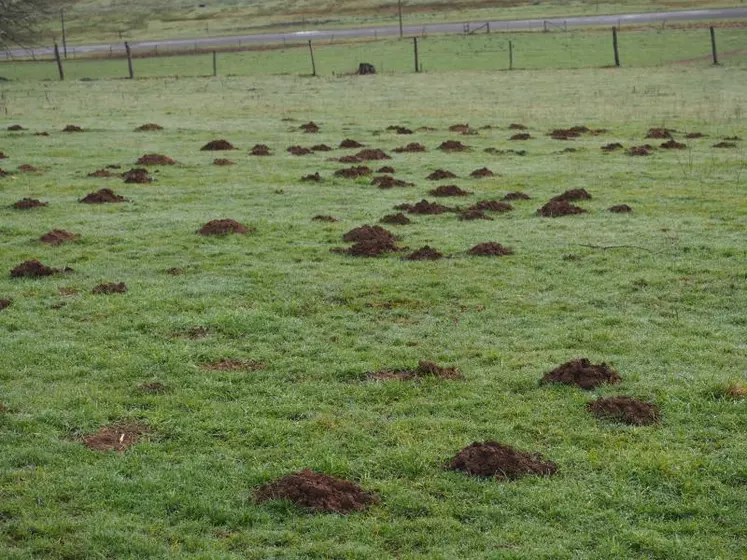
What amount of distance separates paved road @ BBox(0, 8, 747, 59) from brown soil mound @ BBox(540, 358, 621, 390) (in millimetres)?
82448

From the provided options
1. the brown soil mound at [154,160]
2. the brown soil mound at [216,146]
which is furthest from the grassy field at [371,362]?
the brown soil mound at [216,146]

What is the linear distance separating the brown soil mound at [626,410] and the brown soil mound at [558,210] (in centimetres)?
1101

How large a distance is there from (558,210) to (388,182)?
5514 millimetres

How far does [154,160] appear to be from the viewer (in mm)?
29094

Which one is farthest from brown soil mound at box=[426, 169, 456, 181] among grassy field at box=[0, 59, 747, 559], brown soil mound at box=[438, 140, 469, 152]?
brown soil mound at box=[438, 140, 469, 152]

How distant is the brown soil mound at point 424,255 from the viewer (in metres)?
17.6

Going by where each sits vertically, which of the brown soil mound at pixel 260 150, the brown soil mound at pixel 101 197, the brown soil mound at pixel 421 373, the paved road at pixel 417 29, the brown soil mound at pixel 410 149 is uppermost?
the paved road at pixel 417 29

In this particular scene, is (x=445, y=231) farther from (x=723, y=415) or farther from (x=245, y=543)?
(x=245, y=543)

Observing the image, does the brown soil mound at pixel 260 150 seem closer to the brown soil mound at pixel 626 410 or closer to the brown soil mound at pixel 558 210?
the brown soil mound at pixel 558 210

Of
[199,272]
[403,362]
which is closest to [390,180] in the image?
[199,272]

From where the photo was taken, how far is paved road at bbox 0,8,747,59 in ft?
302

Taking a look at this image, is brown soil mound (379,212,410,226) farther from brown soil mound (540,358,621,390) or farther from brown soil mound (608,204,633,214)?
brown soil mound (540,358,621,390)

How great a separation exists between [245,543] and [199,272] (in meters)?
9.48

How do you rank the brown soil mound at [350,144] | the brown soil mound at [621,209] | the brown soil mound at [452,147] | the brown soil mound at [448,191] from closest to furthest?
1. the brown soil mound at [621,209]
2. the brown soil mound at [448,191]
3. the brown soil mound at [452,147]
4. the brown soil mound at [350,144]
